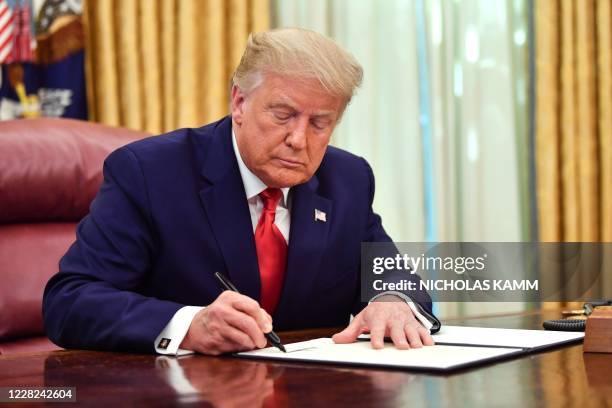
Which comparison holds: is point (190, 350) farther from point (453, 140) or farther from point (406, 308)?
point (453, 140)

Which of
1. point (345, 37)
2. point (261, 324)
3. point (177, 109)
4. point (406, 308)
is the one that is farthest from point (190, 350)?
point (345, 37)

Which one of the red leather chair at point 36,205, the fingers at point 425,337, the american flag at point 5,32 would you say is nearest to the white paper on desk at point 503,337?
the fingers at point 425,337

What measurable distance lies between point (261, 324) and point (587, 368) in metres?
0.57

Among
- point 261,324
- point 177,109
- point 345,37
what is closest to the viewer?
point 261,324

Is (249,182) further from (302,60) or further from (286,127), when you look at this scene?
(302,60)

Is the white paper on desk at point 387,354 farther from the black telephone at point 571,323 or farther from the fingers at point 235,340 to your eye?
the black telephone at point 571,323

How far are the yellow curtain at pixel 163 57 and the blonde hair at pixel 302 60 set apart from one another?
1445 millimetres

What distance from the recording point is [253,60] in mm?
2168

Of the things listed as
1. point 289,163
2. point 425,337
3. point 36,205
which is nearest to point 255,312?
point 425,337

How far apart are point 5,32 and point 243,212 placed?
161cm

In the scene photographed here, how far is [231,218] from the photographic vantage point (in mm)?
2154

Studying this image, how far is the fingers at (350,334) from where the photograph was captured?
175cm

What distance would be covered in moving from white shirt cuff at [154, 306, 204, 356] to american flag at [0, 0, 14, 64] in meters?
1.92

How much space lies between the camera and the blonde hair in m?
2.10
